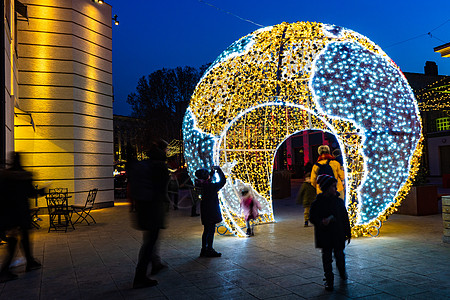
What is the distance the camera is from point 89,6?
1476cm

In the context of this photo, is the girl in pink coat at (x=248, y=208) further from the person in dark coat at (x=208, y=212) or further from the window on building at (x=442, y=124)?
the window on building at (x=442, y=124)

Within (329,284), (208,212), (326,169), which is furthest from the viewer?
(326,169)

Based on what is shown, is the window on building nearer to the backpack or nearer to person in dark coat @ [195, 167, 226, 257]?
the backpack

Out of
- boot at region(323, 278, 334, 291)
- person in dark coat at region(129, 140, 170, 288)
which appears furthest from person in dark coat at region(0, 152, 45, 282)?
boot at region(323, 278, 334, 291)

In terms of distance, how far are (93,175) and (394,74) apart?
10.8m

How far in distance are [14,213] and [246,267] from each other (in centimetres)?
321

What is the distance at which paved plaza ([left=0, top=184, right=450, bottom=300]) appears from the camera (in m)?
4.43

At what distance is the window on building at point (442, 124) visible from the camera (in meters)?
30.2

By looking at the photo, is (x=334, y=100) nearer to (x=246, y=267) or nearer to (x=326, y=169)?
(x=326, y=169)

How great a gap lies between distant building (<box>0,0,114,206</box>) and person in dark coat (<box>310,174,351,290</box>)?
10.5 m

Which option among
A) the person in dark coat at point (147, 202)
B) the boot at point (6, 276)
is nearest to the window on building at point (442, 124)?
the person in dark coat at point (147, 202)

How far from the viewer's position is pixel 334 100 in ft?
23.0

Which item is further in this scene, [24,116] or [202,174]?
[24,116]

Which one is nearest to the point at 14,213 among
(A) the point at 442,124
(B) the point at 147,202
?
(B) the point at 147,202
